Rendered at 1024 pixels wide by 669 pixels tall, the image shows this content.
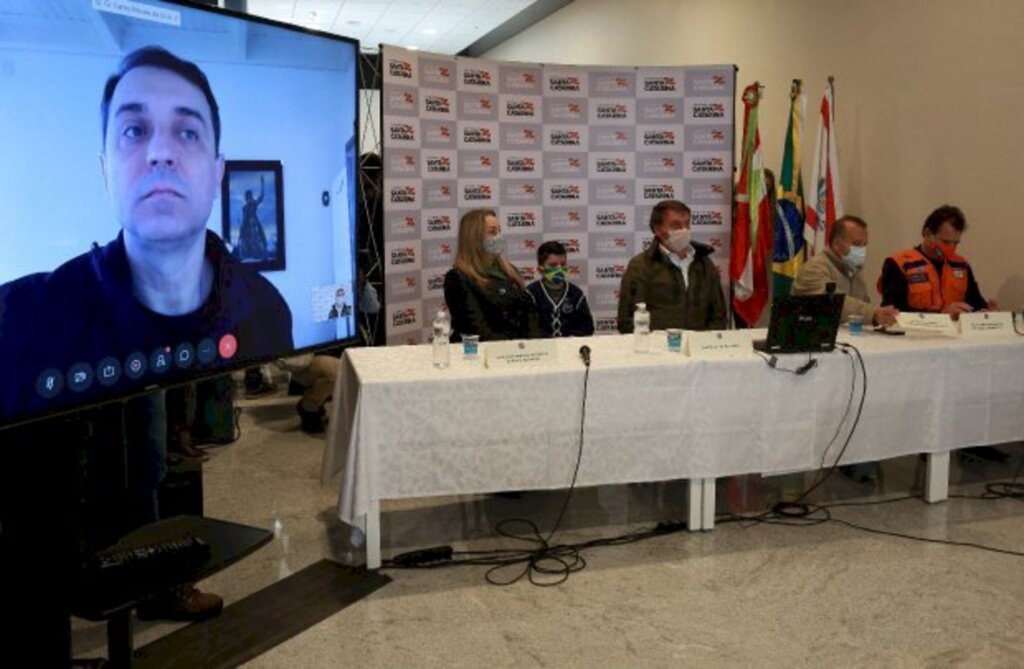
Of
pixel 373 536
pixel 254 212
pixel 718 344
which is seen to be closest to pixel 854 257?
pixel 718 344

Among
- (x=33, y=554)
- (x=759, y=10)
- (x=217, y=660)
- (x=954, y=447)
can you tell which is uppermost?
(x=759, y=10)

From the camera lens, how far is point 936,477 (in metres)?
3.72

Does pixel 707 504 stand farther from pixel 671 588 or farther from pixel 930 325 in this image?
pixel 930 325

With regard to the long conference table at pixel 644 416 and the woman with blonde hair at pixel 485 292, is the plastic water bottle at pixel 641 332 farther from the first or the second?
the woman with blonde hair at pixel 485 292

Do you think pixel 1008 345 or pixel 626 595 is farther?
pixel 1008 345

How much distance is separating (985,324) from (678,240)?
1.39 m

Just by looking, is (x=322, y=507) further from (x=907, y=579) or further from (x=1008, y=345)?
(x=1008, y=345)

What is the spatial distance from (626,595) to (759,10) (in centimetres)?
500

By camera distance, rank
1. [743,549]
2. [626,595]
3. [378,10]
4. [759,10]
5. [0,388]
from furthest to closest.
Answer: [378,10], [759,10], [743,549], [626,595], [0,388]

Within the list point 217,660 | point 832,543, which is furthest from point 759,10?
point 217,660

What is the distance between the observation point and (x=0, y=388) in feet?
4.66

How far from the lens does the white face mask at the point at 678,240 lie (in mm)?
4090

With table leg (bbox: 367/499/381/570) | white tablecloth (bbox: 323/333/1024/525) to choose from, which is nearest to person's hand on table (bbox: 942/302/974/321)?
white tablecloth (bbox: 323/333/1024/525)

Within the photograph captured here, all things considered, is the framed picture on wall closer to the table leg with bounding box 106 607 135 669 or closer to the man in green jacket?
the table leg with bounding box 106 607 135 669
